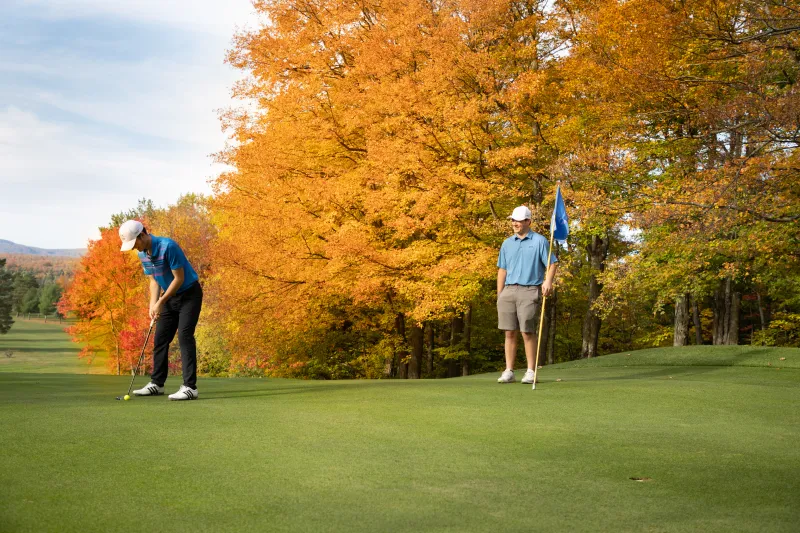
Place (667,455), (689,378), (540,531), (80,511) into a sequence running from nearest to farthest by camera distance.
→ (540,531), (80,511), (667,455), (689,378)

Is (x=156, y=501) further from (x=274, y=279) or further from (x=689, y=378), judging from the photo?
(x=274, y=279)

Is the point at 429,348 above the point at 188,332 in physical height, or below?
below

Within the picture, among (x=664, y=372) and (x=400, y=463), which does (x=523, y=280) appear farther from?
(x=400, y=463)

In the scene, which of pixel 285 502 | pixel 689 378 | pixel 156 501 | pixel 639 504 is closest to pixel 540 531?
pixel 639 504

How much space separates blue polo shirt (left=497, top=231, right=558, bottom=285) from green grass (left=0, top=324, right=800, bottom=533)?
2010 mm

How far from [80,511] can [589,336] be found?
76.5 ft

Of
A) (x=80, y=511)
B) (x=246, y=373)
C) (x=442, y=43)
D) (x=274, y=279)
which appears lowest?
(x=246, y=373)

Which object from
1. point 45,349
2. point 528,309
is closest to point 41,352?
point 45,349

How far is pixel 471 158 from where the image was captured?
2003 cm

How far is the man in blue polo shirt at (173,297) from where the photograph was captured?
25.5ft

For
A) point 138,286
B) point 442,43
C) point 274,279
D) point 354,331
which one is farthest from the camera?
point 138,286

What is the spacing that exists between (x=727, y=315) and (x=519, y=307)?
71.5 ft

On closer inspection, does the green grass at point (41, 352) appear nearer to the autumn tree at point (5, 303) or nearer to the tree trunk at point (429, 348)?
the autumn tree at point (5, 303)

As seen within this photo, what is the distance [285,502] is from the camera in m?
3.53
